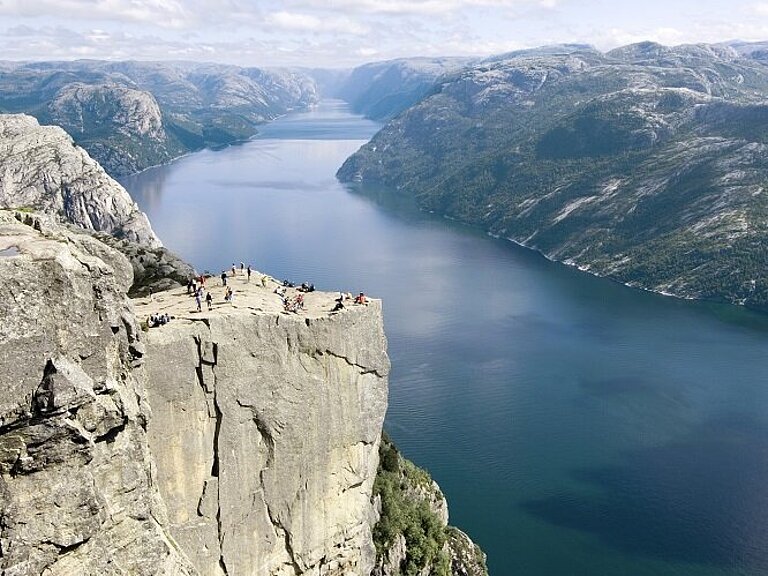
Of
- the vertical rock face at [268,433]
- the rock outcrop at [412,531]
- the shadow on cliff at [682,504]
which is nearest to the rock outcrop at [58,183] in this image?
the shadow on cliff at [682,504]

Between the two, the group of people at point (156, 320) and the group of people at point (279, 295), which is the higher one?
the group of people at point (156, 320)

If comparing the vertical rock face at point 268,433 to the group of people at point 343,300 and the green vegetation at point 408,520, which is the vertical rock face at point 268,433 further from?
the green vegetation at point 408,520

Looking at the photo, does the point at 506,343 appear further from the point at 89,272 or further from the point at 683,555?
the point at 89,272

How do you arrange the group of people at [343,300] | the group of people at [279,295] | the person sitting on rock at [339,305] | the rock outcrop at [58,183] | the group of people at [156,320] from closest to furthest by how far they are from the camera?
the group of people at [156,320] → the group of people at [279,295] → the person sitting on rock at [339,305] → the group of people at [343,300] → the rock outcrop at [58,183]

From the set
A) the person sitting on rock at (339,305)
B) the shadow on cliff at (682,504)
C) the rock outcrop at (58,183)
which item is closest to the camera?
the person sitting on rock at (339,305)

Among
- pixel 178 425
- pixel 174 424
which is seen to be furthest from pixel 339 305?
pixel 174 424

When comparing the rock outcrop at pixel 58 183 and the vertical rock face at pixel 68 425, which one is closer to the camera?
the vertical rock face at pixel 68 425

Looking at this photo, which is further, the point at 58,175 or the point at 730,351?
the point at 58,175

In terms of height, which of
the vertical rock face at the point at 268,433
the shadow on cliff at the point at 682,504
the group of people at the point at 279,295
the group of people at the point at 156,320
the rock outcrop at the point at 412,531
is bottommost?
the shadow on cliff at the point at 682,504

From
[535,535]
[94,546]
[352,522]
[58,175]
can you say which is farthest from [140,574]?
[58,175]
